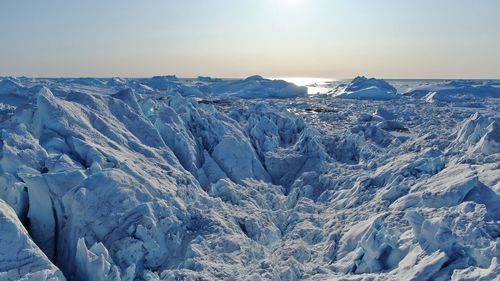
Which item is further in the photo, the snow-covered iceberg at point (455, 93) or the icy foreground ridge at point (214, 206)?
the snow-covered iceberg at point (455, 93)

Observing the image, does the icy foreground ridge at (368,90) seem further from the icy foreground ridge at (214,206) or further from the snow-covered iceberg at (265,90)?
the icy foreground ridge at (214,206)

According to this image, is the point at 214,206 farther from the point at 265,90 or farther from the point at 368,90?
the point at 368,90

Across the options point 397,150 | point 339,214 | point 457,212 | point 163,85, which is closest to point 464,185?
point 457,212

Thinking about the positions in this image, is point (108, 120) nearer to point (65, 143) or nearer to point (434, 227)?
point (65, 143)

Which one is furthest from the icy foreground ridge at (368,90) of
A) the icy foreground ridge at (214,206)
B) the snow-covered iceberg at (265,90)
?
the icy foreground ridge at (214,206)

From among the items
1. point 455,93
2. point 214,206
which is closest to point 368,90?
point 455,93

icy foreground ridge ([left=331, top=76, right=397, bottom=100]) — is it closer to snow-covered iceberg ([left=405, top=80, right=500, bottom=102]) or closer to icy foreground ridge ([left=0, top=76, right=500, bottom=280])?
snow-covered iceberg ([left=405, top=80, right=500, bottom=102])
